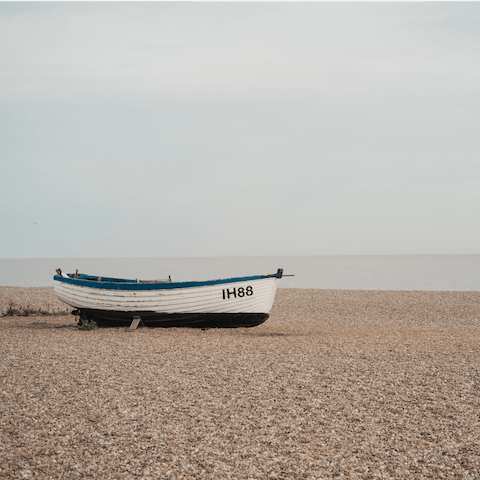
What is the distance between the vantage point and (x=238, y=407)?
662cm

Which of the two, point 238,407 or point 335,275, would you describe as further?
point 335,275

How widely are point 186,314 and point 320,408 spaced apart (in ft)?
24.1

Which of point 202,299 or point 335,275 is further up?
point 202,299

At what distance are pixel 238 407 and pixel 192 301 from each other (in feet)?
22.1

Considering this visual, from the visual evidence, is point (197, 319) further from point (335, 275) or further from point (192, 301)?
point (335, 275)

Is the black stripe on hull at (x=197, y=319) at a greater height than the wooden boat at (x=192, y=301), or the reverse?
the wooden boat at (x=192, y=301)

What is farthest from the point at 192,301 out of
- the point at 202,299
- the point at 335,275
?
the point at 335,275

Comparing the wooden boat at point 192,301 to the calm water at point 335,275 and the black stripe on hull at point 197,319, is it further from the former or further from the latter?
Answer: the calm water at point 335,275

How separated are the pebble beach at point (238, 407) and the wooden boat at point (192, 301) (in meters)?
1.28

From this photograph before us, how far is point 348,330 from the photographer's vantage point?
14336mm

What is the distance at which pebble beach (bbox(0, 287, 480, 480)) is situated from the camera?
5.05m

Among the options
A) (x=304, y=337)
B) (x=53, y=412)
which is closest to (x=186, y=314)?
(x=304, y=337)

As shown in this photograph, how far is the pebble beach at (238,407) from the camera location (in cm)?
505

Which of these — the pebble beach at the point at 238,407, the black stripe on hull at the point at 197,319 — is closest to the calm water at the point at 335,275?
the black stripe on hull at the point at 197,319
